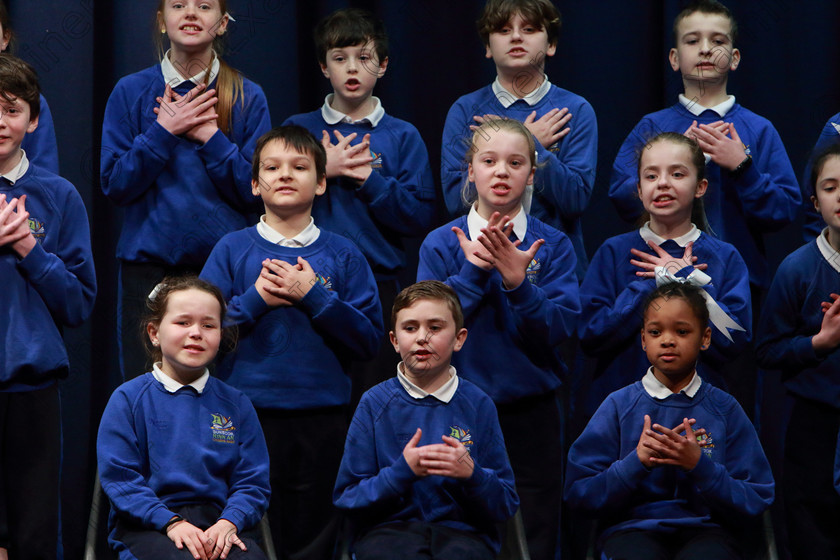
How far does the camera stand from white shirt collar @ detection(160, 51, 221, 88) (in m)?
3.63

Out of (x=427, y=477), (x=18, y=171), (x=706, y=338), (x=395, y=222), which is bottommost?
(x=427, y=477)

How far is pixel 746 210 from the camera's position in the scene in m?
3.69

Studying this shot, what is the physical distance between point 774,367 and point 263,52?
7.03 ft

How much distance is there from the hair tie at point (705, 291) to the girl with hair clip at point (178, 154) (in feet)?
4.08

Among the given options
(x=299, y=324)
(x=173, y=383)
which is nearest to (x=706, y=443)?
(x=299, y=324)

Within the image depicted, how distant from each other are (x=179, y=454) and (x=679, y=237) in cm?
158

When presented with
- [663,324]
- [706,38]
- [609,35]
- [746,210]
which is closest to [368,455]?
[663,324]

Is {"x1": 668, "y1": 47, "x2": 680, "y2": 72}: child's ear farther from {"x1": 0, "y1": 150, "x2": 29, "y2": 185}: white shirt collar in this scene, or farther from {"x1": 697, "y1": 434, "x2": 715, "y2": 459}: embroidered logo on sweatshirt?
{"x1": 0, "y1": 150, "x2": 29, "y2": 185}: white shirt collar

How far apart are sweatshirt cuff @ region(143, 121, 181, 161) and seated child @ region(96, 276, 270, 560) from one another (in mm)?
585

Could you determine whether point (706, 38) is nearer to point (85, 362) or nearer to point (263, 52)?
point (263, 52)

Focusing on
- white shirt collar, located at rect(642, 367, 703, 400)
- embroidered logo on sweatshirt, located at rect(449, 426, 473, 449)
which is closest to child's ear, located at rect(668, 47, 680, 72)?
white shirt collar, located at rect(642, 367, 703, 400)

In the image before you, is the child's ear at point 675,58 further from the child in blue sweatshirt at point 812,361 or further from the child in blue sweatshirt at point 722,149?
the child in blue sweatshirt at point 812,361

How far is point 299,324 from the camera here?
3.18 meters

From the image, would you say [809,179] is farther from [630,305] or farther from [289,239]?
[289,239]
